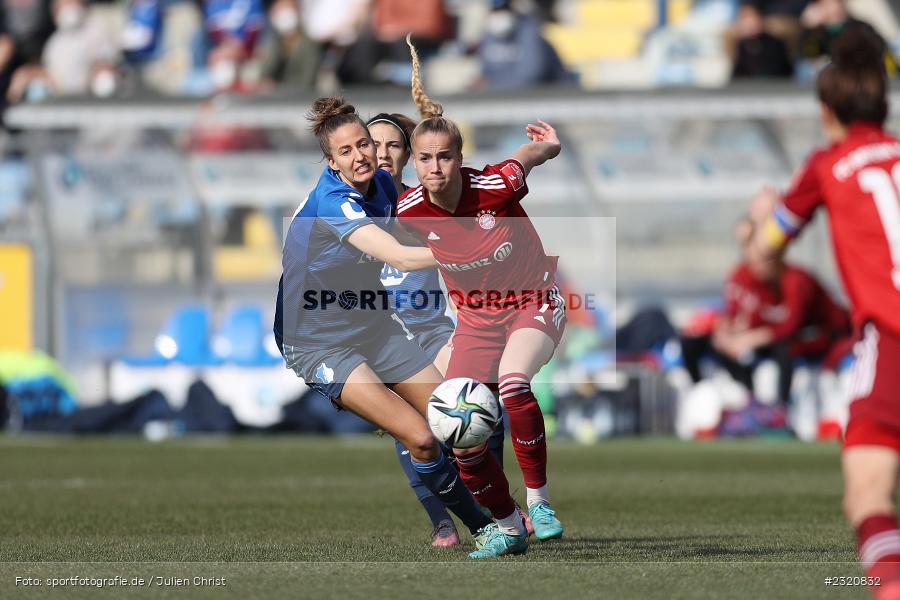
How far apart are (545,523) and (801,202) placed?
282cm

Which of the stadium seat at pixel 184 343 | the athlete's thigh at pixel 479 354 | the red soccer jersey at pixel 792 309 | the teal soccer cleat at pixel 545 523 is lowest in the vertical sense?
the stadium seat at pixel 184 343

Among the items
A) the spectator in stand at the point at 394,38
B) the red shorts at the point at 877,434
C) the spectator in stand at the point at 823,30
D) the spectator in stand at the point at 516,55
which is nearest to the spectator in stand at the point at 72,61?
the spectator in stand at the point at 394,38

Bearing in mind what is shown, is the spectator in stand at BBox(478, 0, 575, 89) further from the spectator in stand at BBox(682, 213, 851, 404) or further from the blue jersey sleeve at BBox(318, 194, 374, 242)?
the blue jersey sleeve at BBox(318, 194, 374, 242)

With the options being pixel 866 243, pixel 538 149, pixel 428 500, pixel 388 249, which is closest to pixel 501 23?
pixel 538 149

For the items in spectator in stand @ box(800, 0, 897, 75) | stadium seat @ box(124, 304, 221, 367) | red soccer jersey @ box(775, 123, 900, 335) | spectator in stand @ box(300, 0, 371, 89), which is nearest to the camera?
red soccer jersey @ box(775, 123, 900, 335)

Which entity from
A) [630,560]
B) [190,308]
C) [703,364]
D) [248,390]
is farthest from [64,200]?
[630,560]

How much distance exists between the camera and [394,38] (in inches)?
806

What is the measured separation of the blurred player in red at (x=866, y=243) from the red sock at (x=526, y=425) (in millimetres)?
2506

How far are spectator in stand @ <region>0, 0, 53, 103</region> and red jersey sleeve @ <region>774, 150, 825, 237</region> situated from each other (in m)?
16.3

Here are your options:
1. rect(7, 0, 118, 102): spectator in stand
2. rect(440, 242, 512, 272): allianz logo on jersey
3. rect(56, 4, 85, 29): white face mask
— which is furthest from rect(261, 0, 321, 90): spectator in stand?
rect(440, 242, 512, 272): allianz logo on jersey

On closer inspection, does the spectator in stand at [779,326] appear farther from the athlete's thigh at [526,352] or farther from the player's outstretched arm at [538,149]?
the athlete's thigh at [526,352]

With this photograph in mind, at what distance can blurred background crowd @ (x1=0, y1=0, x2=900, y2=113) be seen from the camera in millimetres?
18828

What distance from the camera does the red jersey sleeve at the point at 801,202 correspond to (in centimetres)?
485

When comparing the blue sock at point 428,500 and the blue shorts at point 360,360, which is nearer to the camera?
the blue shorts at point 360,360
